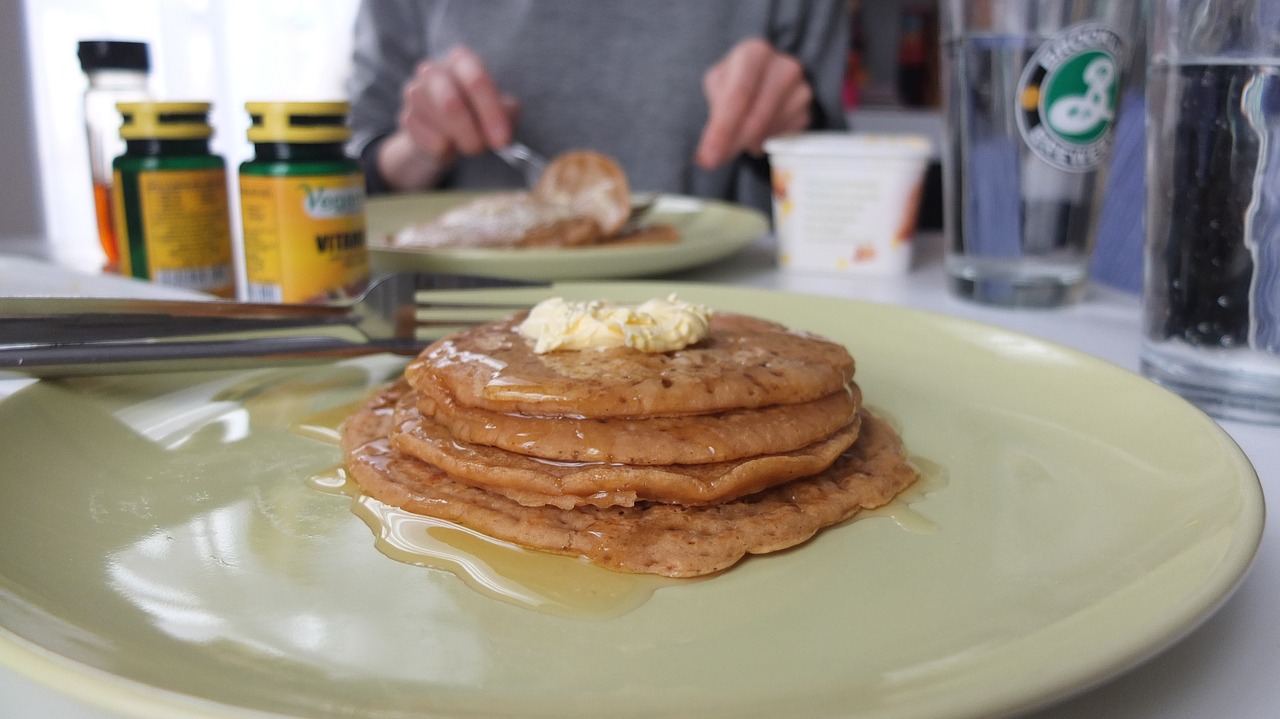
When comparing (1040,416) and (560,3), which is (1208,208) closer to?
(1040,416)

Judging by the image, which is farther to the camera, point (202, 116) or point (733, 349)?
point (202, 116)

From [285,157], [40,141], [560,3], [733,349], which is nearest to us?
[733,349]

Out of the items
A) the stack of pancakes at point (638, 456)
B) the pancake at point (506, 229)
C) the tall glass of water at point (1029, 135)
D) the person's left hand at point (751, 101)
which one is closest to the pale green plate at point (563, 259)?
the pancake at point (506, 229)

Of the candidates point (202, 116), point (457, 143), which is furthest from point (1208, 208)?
point (457, 143)

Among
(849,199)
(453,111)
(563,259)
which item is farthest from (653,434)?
(453,111)

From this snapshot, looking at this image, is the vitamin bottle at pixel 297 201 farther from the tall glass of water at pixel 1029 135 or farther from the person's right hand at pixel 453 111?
the person's right hand at pixel 453 111

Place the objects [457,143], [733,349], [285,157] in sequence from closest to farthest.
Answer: [733,349], [285,157], [457,143]
